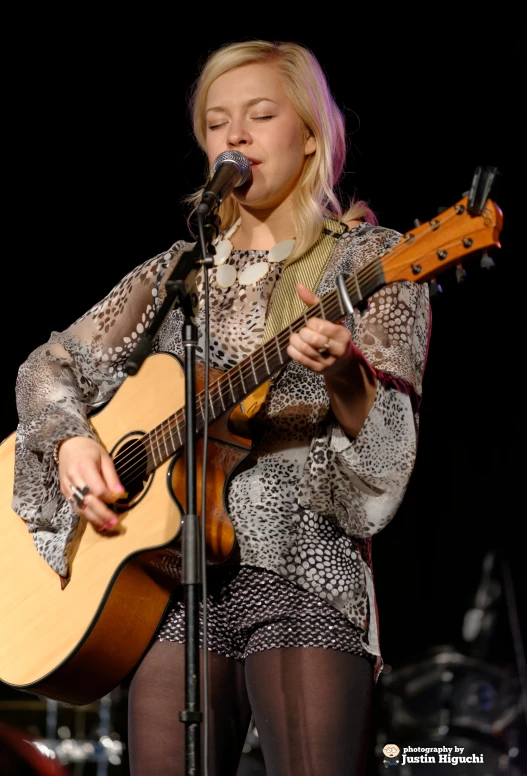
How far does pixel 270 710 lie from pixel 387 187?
318 centimetres

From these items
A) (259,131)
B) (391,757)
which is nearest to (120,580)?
(259,131)

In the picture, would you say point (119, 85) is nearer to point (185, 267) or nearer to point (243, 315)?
point (243, 315)

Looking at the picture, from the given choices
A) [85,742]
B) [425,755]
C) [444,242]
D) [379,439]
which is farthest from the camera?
[85,742]

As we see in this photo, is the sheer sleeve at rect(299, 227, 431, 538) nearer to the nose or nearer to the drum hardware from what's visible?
the nose

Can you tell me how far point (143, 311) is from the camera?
2389 mm

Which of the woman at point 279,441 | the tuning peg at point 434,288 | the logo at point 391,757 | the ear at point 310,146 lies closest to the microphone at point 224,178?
the woman at point 279,441

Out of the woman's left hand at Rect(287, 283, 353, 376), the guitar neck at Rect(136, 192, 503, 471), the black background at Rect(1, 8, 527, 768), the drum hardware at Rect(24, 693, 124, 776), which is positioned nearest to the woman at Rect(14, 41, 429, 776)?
the woman's left hand at Rect(287, 283, 353, 376)

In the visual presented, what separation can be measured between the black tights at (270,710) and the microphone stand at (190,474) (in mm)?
271

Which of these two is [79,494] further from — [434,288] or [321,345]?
[434,288]

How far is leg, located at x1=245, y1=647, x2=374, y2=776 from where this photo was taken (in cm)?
172

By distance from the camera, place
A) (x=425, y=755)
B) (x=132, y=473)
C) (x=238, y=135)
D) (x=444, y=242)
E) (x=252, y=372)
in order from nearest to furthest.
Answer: (x=444, y=242) < (x=252, y=372) < (x=132, y=473) < (x=238, y=135) < (x=425, y=755)

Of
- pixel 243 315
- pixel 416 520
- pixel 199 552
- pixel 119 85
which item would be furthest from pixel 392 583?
pixel 199 552

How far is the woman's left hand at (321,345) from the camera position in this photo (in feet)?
5.40

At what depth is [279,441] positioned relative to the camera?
2.02 metres
